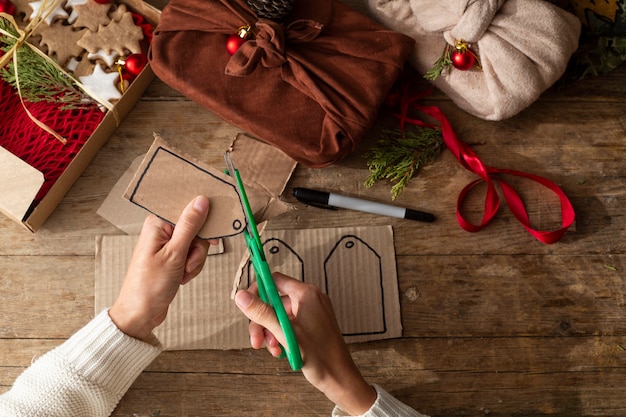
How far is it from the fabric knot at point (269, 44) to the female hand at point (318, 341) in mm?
347

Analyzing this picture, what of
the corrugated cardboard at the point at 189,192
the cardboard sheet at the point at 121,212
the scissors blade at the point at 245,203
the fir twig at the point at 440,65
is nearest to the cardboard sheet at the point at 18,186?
the cardboard sheet at the point at 121,212

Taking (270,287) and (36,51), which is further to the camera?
(36,51)

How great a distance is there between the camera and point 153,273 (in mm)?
814

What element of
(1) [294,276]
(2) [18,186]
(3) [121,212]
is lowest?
(1) [294,276]

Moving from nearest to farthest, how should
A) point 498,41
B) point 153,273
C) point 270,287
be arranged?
point 270,287, point 153,273, point 498,41

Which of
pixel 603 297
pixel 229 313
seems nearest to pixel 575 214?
pixel 603 297

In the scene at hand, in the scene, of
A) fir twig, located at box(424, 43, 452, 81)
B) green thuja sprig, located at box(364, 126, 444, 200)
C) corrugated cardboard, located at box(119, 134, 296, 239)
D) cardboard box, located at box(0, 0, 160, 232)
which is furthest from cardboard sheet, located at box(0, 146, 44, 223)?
fir twig, located at box(424, 43, 452, 81)

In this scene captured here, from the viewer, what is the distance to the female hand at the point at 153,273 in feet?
2.65

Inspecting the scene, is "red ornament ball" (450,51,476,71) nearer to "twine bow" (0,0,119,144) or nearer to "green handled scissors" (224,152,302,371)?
"green handled scissors" (224,152,302,371)

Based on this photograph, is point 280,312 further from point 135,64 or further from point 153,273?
point 135,64

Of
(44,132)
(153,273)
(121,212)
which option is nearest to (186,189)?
(153,273)

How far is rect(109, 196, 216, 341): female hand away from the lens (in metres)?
0.81

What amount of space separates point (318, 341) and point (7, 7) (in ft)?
2.53

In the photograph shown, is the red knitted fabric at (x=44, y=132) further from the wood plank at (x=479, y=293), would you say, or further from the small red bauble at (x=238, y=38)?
the small red bauble at (x=238, y=38)
